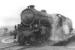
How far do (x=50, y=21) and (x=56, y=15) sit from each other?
992 mm

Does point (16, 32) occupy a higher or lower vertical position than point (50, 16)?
lower

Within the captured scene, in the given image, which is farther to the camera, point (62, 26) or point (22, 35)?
point (62, 26)

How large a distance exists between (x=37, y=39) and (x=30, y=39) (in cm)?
58

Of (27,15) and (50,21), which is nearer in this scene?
(27,15)

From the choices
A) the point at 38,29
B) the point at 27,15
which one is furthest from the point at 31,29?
the point at 27,15

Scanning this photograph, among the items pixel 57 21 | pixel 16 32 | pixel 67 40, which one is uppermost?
pixel 57 21

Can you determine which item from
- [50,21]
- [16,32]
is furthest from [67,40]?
[16,32]

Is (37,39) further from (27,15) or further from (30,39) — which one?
(27,15)

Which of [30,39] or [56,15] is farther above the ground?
[56,15]

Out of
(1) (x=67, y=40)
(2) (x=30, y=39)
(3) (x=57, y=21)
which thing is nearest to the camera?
(2) (x=30, y=39)

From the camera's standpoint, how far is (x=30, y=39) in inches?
371

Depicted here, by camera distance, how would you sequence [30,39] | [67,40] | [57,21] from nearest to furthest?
[30,39]
[67,40]
[57,21]

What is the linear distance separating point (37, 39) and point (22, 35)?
1.28m

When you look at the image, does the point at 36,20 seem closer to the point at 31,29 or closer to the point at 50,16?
the point at 31,29
